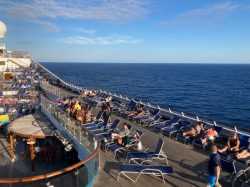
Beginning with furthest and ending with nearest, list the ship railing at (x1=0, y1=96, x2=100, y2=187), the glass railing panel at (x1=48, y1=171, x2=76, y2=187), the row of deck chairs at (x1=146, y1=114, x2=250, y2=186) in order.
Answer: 1. the row of deck chairs at (x1=146, y1=114, x2=250, y2=186)
2. the glass railing panel at (x1=48, y1=171, x2=76, y2=187)
3. the ship railing at (x1=0, y1=96, x2=100, y2=187)

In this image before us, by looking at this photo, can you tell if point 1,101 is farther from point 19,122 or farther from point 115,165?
point 115,165

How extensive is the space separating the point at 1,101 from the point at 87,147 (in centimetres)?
1499

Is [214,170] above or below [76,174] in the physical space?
above

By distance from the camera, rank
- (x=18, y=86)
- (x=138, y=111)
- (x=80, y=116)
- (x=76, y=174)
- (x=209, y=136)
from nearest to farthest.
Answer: (x=76, y=174), (x=209, y=136), (x=80, y=116), (x=138, y=111), (x=18, y=86)

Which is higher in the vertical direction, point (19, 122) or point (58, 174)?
point (58, 174)

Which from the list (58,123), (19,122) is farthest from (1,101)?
(58,123)

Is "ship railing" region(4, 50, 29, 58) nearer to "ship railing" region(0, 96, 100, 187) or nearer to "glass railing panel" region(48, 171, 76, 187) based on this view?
"ship railing" region(0, 96, 100, 187)

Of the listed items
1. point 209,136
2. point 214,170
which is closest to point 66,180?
point 214,170

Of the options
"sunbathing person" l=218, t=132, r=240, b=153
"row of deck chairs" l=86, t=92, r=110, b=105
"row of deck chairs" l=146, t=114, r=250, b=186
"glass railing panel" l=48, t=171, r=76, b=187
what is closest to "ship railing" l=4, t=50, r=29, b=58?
"row of deck chairs" l=86, t=92, r=110, b=105

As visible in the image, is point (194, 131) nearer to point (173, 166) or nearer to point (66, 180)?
point (173, 166)

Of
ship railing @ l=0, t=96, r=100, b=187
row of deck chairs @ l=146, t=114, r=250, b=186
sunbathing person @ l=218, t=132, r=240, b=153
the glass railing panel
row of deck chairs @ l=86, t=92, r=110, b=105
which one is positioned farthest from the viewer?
row of deck chairs @ l=86, t=92, r=110, b=105

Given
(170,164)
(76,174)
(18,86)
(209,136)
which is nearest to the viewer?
(76,174)

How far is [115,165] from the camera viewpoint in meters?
6.90

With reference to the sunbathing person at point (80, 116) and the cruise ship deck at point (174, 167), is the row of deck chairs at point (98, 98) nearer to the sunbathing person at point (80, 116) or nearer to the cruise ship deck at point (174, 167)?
the sunbathing person at point (80, 116)
